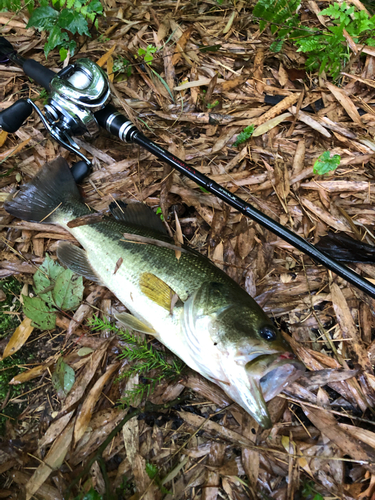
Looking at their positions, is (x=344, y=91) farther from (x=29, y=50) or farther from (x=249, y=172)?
(x=29, y=50)

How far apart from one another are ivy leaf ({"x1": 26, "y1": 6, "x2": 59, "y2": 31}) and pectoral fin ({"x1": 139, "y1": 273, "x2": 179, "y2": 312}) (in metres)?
2.82

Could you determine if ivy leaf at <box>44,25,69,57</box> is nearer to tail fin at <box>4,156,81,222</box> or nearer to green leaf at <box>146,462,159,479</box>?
tail fin at <box>4,156,81,222</box>

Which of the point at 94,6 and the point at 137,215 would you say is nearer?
the point at 137,215

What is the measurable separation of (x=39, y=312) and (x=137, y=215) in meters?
1.15

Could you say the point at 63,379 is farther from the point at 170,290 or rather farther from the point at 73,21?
the point at 73,21

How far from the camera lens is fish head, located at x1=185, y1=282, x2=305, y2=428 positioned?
1695 millimetres

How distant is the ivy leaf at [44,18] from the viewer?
120 inches

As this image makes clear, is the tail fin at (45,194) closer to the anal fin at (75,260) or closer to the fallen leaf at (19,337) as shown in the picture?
the anal fin at (75,260)

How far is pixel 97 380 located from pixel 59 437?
1.51 feet

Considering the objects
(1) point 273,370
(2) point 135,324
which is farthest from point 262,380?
(2) point 135,324

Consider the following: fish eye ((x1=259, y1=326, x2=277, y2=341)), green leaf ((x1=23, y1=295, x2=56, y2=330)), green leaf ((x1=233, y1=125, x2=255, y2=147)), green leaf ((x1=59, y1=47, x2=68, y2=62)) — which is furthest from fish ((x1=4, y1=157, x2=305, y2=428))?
green leaf ((x1=59, y1=47, x2=68, y2=62))

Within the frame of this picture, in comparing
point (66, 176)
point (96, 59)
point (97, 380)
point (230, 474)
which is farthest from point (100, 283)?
point (96, 59)

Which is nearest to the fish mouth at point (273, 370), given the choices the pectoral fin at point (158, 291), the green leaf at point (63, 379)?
the pectoral fin at point (158, 291)

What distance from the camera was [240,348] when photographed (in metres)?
1.80
